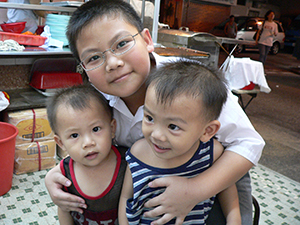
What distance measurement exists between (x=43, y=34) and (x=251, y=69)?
2619 mm

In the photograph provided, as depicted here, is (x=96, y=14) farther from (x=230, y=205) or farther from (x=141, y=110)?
(x=230, y=205)

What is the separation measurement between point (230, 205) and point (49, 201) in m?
1.60

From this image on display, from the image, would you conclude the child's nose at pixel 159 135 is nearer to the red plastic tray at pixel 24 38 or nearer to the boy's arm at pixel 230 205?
the boy's arm at pixel 230 205

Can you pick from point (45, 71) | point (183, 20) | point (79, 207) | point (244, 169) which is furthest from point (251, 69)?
point (183, 20)

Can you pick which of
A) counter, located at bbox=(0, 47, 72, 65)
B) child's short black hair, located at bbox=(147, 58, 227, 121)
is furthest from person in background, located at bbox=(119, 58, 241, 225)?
counter, located at bbox=(0, 47, 72, 65)

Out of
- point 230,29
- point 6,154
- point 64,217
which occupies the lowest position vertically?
point 230,29

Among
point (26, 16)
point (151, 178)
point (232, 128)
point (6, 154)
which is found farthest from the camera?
point (26, 16)

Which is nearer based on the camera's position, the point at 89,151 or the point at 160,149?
the point at 160,149

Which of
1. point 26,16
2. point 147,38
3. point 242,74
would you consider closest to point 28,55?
point 26,16

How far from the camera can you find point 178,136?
80 centimetres

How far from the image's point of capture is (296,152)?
11.0 feet

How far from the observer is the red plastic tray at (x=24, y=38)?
2355 mm

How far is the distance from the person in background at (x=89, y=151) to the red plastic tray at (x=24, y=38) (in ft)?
5.38

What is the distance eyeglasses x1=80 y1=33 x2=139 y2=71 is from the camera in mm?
947
